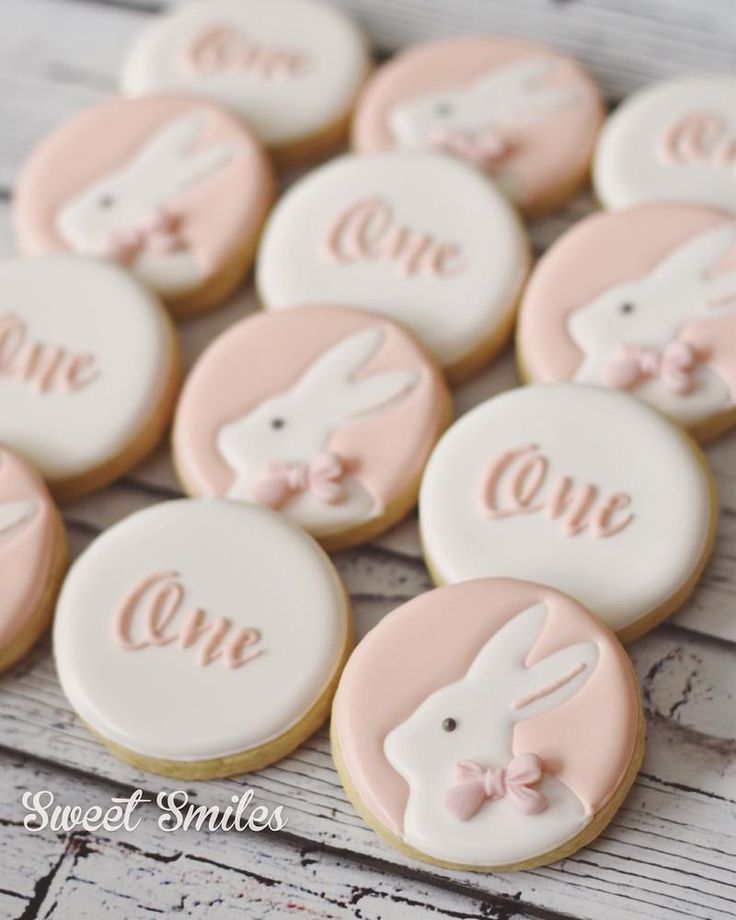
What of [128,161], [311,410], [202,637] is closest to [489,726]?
[202,637]

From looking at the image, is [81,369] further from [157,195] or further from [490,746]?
[490,746]

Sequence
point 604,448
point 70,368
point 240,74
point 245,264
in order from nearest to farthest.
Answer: point 604,448
point 70,368
point 245,264
point 240,74

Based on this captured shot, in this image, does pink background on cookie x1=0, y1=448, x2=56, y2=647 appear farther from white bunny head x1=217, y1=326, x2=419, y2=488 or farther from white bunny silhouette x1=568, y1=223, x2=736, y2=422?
white bunny silhouette x1=568, y1=223, x2=736, y2=422

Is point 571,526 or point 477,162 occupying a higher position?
point 477,162

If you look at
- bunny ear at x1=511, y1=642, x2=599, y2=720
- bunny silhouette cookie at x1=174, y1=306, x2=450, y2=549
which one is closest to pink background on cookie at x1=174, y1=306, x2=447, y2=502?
bunny silhouette cookie at x1=174, y1=306, x2=450, y2=549

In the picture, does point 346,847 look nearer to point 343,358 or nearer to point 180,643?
point 180,643

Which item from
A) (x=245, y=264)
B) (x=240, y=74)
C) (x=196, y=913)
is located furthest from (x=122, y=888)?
(x=240, y=74)

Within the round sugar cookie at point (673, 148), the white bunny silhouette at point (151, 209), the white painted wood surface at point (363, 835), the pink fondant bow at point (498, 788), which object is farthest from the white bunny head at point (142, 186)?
the pink fondant bow at point (498, 788)
